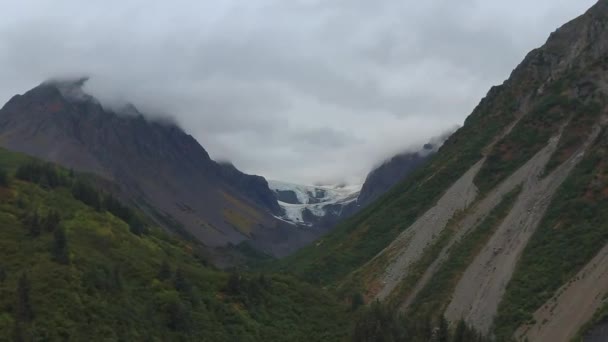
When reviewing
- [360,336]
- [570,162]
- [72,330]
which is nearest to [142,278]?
[72,330]

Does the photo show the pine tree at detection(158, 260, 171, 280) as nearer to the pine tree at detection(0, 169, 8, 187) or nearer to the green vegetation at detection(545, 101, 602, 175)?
the pine tree at detection(0, 169, 8, 187)

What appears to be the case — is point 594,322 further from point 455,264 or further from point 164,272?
point 164,272

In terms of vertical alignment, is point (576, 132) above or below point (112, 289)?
above

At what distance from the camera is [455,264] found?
114562 mm

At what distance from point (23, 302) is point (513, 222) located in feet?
270

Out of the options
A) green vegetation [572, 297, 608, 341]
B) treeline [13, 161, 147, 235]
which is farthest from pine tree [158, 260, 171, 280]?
green vegetation [572, 297, 608, 341]

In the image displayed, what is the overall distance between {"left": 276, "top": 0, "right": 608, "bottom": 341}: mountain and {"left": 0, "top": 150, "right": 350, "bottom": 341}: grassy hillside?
1314 centimetres

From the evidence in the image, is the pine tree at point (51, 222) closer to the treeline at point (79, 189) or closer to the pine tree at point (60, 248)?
the pine tree at point (60, 248)

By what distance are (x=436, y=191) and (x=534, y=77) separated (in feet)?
124

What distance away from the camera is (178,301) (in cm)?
6831

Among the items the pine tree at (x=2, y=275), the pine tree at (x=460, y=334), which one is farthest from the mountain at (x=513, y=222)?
the pine tree at (x=2, y=275)

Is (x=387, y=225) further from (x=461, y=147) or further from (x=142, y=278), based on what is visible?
(x=142, y=278)

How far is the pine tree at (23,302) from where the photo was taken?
5522 centimetres

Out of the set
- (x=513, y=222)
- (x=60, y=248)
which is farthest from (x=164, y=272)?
(x=513, y=222)
